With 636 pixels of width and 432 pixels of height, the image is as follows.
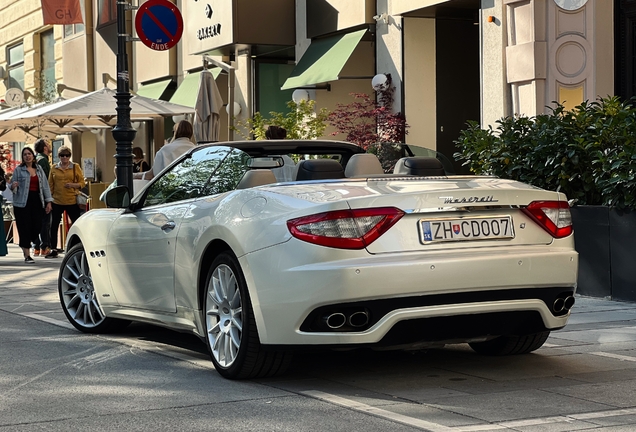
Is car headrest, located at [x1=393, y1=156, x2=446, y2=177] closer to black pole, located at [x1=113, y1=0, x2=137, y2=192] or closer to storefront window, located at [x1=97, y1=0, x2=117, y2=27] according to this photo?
black pole, located at [x1=113, y1=0, x2=137, y2=192]

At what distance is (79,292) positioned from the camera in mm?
8812

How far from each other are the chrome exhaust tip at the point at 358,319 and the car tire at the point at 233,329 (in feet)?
1.77

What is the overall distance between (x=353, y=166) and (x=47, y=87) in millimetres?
30886

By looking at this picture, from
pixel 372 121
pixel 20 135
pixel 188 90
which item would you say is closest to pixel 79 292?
pixel 372 121

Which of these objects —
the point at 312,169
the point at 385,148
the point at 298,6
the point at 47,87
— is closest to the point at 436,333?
the point at 312,169

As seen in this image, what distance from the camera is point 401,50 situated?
62.1 feet

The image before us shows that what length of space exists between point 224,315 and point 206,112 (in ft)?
39.4

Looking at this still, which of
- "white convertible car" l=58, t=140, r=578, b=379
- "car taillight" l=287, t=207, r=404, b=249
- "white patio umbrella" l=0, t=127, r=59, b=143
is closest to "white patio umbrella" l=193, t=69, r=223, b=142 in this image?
"white patio umbrella" l=0, t=127, r=59, b=143

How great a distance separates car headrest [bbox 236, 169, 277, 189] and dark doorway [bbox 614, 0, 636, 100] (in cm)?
956

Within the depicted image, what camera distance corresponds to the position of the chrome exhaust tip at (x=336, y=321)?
5770mm

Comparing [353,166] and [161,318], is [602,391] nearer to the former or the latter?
[353,166]

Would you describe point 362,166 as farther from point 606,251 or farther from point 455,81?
point 455,81

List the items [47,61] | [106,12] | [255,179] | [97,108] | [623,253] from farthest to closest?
[47,61], [106,12], [97,108], [623,253], [255,179]

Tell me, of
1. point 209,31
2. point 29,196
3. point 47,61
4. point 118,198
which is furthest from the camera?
point 47,61
